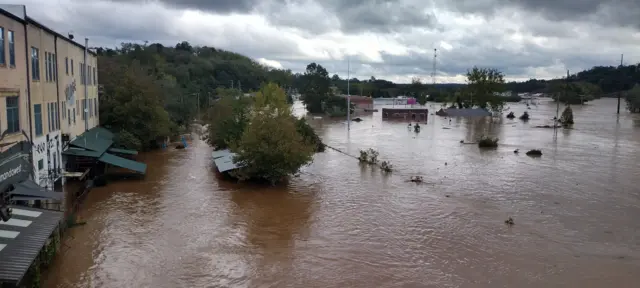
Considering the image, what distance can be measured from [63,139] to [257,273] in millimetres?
15346

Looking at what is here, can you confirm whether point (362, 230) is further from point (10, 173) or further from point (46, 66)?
point (46, 66)

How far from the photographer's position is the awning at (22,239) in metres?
10.8

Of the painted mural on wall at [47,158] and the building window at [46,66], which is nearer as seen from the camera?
the painted mural on wall at [47,158]

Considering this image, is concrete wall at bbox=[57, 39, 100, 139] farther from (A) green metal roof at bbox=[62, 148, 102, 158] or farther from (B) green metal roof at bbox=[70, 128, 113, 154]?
(A) green metal roof at bbox=[62, 148, 102, 158]

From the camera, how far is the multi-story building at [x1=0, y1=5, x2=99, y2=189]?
17.3 meters

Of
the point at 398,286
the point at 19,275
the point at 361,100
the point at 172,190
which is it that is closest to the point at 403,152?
the point at 172,190

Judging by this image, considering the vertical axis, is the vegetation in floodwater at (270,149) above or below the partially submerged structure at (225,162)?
above

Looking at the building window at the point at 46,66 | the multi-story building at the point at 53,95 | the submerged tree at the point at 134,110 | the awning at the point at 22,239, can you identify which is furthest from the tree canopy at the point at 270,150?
the awning at the point at 22,239

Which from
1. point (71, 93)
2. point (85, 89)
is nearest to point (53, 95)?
point (71, 93)

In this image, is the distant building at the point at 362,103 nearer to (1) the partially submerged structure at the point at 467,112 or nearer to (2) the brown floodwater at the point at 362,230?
(1) the partially submerged structure at the point at 467,112

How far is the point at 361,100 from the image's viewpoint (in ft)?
383

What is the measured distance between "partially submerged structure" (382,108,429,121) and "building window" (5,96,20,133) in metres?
76.0

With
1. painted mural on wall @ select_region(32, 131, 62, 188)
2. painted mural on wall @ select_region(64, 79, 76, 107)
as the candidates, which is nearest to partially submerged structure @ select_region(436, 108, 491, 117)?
painted mural on wall @ select_region(64, 79, 76, 107)

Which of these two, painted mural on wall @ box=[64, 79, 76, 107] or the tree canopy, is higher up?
painted mural on wall @ box=[64, 79, 76, 107]
